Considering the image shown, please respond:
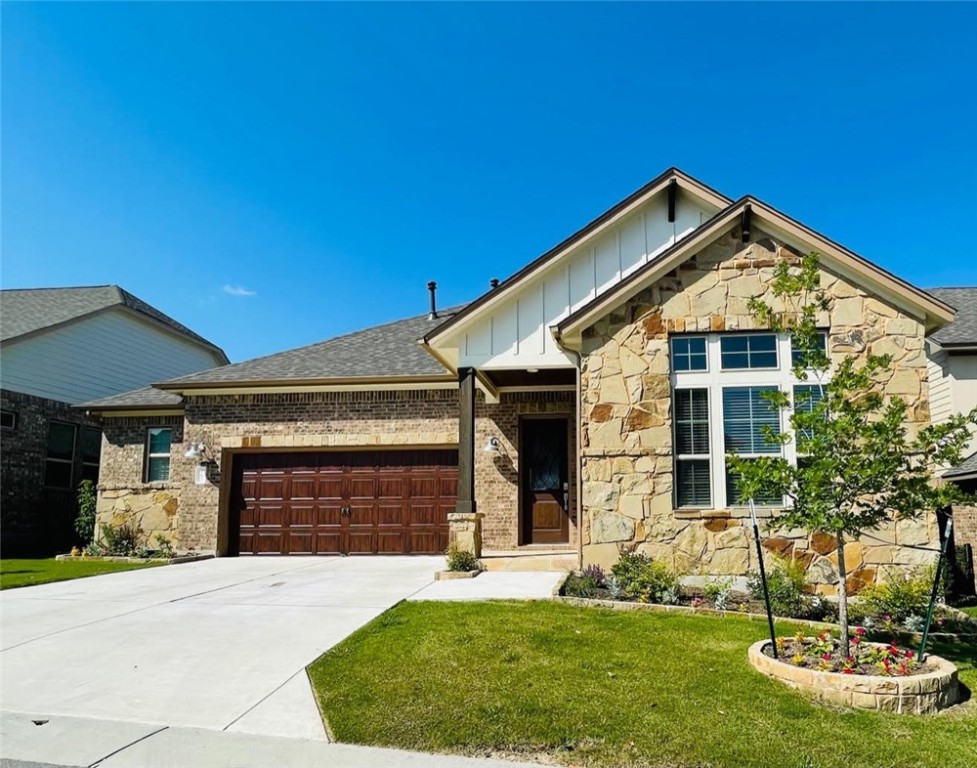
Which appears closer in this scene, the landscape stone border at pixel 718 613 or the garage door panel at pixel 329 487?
the landscape stone border at pixel 718 613

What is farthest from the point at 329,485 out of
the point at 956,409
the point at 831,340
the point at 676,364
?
the point at 956,409

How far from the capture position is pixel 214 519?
603 inches

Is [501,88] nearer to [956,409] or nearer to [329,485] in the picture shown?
[329,485]

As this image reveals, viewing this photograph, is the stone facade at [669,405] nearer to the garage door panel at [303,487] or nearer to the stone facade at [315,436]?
the stone facade at [315,436]

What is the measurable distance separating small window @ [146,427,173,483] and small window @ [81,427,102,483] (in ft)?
15.0

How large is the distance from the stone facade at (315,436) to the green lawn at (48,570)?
5.46 feet

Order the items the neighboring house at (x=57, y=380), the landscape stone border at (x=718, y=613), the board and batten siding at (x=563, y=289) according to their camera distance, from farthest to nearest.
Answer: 1. the neighboring house at (x=57, y=380)
2. the board and batten siding at (x=563, y=289)
3. the landscape stone border at (x=718, y=613)

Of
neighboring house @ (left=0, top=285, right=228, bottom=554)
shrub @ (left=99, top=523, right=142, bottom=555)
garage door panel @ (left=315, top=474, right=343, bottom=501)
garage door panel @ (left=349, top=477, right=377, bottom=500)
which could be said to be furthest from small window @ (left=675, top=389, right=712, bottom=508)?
neighboring house @ (left=0, top=285, right=228, bottom=554)

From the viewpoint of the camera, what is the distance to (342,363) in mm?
15758

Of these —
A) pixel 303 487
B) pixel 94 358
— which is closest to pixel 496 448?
pixel 303 487

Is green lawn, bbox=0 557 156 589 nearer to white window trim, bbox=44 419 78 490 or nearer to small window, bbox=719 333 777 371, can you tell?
white window trim, bbox=44 419 78 490

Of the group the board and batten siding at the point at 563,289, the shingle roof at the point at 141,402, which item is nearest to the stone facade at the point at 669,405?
the board and batten siding at the point at 563,289

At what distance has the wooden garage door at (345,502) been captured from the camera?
14.8 meters

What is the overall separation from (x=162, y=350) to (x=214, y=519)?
11.6m
